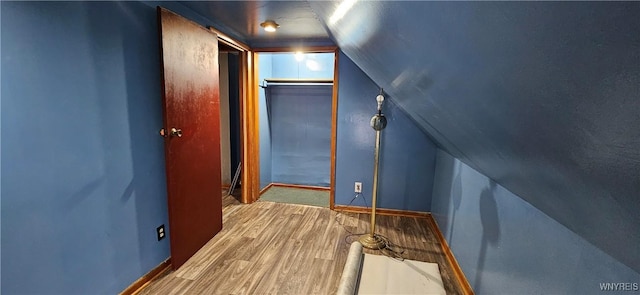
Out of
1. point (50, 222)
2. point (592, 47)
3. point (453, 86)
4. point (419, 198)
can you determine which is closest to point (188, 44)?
point (50, 222)

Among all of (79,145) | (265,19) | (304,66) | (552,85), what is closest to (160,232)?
(79,145)

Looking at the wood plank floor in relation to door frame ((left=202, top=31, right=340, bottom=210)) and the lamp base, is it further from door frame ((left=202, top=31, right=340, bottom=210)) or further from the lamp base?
door frame ((left=202, top=31, right=340, bottom=210))

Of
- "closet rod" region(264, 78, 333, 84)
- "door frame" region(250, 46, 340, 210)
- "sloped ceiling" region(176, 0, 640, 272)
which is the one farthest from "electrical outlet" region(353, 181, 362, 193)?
"sloped ceiling" region(176, 0, 640, 272)

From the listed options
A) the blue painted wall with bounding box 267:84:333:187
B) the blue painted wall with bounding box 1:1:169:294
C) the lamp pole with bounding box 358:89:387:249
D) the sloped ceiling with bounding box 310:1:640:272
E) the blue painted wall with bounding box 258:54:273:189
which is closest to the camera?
the sloped ceiling with bounding box 310:1:640:272

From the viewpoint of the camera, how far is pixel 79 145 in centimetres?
131

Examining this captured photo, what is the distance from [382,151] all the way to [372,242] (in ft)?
3.28

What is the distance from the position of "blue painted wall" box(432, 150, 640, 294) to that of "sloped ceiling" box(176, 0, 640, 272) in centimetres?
19

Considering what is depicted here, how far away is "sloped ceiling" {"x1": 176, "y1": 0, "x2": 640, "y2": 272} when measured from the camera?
0.81 ft

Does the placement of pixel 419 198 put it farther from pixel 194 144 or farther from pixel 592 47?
pixel 592 47

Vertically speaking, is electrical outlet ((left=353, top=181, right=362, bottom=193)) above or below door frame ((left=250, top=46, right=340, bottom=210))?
below

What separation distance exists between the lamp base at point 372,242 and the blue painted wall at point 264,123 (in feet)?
5.64

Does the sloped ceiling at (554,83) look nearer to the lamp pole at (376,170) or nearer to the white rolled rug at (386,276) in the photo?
the white rolled rug at (386,276)

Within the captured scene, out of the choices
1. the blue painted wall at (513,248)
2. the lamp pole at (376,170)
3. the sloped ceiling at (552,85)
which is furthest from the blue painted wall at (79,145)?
the blue painted wall at (513,248)

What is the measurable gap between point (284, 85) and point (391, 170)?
181cm
